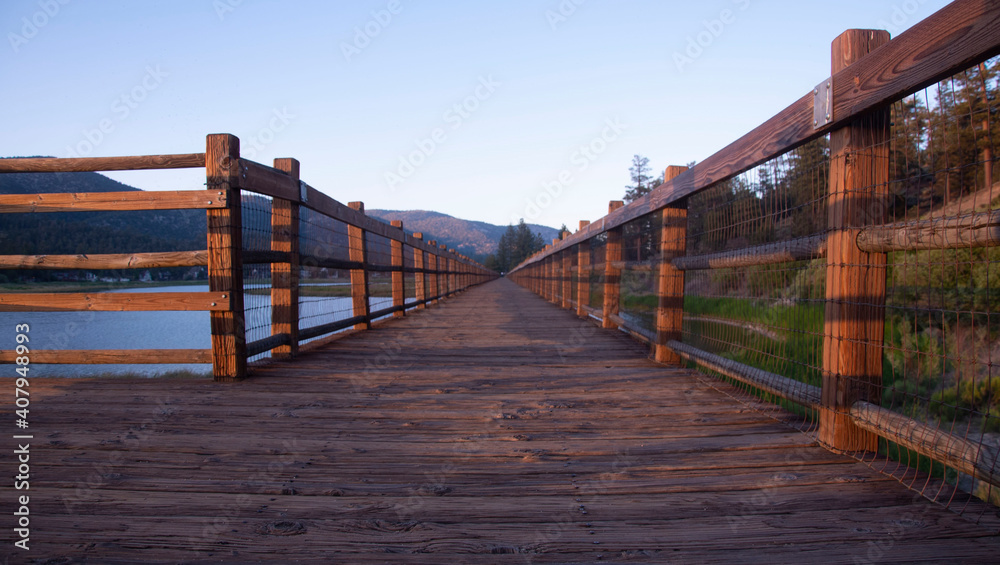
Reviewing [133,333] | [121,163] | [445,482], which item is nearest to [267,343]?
[121,163]

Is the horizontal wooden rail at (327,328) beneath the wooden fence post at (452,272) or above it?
beneath

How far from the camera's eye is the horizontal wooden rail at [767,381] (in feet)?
6.46

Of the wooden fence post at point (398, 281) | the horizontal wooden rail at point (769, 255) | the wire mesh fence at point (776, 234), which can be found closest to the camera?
the horizontal wooden rail at point (769, 255)

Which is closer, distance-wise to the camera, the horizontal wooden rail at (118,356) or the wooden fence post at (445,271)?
the horizontal wooden rail at (118,356)

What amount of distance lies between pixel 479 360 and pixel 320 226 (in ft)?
6.10

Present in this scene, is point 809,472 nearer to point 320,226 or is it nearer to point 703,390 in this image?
point 703,390

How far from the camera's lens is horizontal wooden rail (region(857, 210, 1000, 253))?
4.14 ft

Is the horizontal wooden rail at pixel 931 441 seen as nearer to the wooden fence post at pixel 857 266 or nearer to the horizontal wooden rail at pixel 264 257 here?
the wooden fence post at pixel 857 266

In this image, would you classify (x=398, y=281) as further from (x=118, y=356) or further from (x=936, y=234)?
(x=936, y=234)

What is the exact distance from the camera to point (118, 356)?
2811 mm

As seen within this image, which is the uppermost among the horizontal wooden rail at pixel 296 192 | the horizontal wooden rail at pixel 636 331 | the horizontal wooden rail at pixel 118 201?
the horizontal wooden rail at pixel 296 192

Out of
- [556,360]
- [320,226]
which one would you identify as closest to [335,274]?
[320,226]

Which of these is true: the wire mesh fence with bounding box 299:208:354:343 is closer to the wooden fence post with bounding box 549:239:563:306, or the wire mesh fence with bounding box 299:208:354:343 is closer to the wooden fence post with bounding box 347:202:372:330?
the wooden fence post with bounding box 347:202:372:330

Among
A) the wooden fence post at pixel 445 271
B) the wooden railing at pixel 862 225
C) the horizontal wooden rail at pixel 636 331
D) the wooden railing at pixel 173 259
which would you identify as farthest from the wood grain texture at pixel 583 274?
the wooden fence post at pixel 445 271
